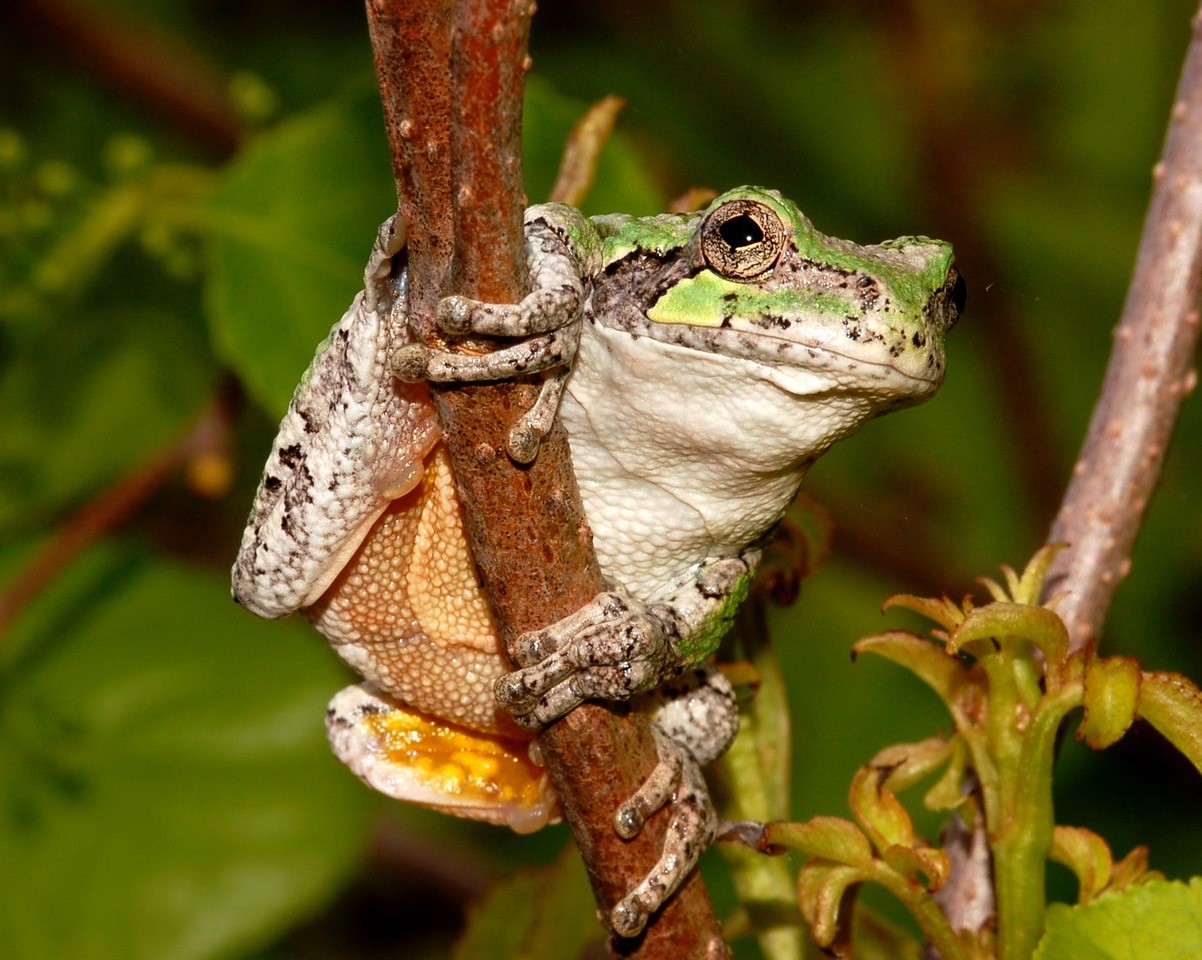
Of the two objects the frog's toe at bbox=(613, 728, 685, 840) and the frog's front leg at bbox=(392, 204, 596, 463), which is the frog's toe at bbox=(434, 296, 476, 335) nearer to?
the frog's front leg at bbox=(392, 204, 596, 463)

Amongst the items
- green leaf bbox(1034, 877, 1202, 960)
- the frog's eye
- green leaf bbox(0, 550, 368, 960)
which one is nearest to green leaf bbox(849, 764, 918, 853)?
green leaf bbox(1034, 877, 1202, 960)

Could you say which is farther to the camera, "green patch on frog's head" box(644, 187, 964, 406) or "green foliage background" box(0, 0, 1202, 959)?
"green foliage background" box(0, 0, 1202, 959)

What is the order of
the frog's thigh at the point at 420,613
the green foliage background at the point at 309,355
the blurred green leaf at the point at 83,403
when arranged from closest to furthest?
1. the frog's thigh at the point at 420,613
2. the green foliage background at the point at 309,355
3. the blurred green leaf at the point at 83,403

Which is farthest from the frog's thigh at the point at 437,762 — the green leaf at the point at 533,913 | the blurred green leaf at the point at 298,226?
the blurred green leaf at the point at 298,226

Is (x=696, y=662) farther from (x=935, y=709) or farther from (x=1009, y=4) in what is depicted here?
(x=1009, y=4)

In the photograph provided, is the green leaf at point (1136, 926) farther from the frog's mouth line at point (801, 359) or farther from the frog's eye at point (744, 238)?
the frog's eye at point (744, 238)

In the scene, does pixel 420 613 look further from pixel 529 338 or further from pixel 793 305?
pixel 793 305
